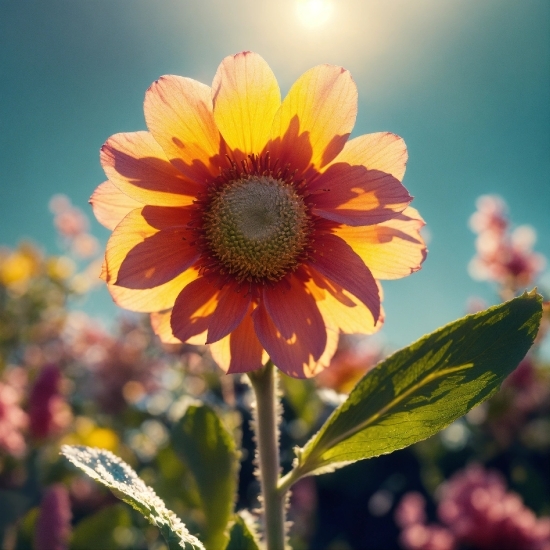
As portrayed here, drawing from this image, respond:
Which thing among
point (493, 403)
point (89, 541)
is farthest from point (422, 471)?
point (89, 541)

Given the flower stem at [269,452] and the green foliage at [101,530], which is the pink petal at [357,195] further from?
the green foliage at [101,530]

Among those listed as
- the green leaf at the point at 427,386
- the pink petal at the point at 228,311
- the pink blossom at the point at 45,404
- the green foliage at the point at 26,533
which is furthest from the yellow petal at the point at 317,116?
the pink blossom at the point at 45,404

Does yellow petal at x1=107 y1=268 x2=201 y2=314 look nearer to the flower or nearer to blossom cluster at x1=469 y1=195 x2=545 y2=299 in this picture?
the flower

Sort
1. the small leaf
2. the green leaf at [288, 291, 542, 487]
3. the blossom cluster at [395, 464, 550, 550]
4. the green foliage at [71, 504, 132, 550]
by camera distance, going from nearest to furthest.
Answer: the small leaf, the green leaf at [288, 291, 542, 487], the green foliage at [71, 504, 132, 550], the blossom cluster at [395, 464, 550, 550]

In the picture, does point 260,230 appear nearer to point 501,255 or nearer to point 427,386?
point 427,386

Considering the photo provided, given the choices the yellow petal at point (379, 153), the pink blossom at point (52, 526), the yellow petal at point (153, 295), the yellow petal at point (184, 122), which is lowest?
the pink blossom at point (52, 526)

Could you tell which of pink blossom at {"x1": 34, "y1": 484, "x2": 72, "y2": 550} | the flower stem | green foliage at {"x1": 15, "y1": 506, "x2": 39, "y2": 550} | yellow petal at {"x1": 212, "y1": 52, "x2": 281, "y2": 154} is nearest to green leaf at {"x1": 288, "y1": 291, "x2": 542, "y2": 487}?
the flower stem

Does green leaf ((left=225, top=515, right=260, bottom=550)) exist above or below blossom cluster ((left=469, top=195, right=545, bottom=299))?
below

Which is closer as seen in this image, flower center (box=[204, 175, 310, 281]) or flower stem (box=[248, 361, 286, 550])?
flower stem (box=[248, 361, 286, 550])
